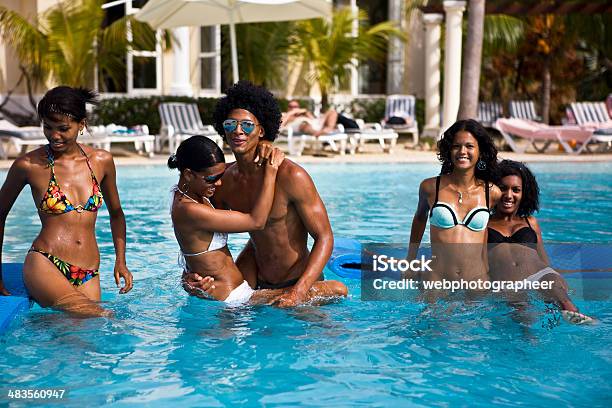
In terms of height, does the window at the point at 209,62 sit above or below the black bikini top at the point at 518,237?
above

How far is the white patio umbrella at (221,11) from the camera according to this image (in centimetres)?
1319

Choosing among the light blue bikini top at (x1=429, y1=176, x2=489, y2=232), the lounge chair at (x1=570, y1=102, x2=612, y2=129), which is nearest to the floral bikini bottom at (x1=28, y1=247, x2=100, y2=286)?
the light blue bikini top at (x1=429, y1=176, x2=489, y2=232)

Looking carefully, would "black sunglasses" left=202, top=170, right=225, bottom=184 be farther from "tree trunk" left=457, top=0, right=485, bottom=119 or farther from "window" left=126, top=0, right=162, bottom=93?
"window" left=126, top=0, right=162, bottom=93

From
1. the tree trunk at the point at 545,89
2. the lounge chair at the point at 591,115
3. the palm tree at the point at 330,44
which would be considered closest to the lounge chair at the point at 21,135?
the palm tree at the point at 330,44

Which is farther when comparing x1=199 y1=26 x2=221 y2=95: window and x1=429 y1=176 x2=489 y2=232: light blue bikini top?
x1=199 y1=26 x2=221 y2=95: window

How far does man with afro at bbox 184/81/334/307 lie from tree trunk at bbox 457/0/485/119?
425 inches

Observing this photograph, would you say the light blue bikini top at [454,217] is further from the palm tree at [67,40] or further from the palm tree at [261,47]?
the palm tree at [261,47]

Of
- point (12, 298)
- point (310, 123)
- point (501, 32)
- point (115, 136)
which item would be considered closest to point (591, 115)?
point (501, 32)

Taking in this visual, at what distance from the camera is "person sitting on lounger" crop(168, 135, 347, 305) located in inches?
168

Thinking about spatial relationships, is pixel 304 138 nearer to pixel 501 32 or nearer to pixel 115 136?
pixel 115 136

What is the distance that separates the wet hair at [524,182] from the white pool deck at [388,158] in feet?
27.9

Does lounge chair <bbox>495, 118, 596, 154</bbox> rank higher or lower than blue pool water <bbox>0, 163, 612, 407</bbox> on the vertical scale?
higher

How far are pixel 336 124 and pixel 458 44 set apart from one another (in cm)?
315

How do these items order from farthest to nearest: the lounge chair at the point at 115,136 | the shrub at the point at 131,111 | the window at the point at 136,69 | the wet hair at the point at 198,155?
the window at the point at 136,69 < the shrub at the point at 131,111 < the lounge chair at the point at 115,136 < the wet hair at the point at 198,155
